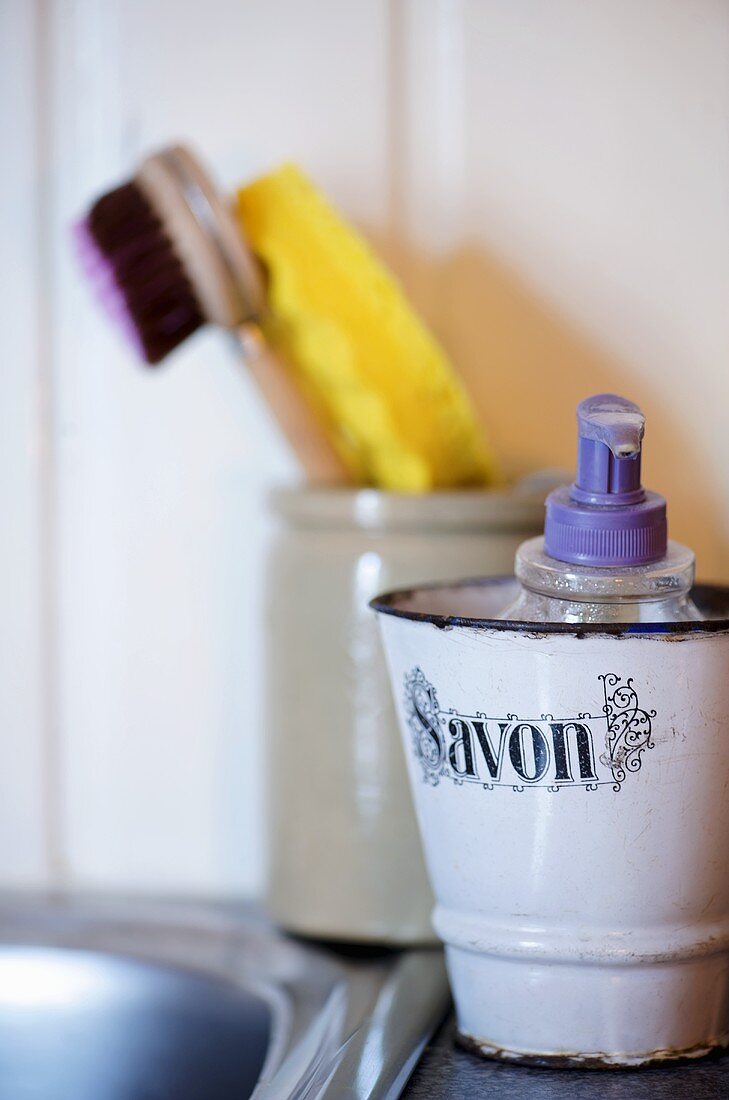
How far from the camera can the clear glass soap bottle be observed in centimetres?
37

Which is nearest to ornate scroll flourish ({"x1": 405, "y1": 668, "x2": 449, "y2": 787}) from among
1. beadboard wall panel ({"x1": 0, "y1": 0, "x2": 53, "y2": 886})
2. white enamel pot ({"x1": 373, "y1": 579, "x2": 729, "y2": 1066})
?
white enamel pot ({"x1": 373, "y1": 579, "x2": 729, "y2": 1066})

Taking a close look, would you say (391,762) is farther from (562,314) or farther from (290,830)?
(562,314)

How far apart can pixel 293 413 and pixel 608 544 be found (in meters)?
0.20

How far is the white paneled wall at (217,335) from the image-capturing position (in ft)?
1.81

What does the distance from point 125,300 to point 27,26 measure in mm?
207

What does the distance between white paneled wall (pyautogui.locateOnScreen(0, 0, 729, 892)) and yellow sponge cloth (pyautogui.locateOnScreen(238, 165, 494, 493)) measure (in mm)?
82

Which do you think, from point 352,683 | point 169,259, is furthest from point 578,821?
point 169,259

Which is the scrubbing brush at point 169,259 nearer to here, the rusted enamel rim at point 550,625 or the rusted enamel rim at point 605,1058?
the rusted enamel rim at point 550,625

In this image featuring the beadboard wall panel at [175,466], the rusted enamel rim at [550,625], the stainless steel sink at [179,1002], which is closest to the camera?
the rusted enamel rim at [550,625]

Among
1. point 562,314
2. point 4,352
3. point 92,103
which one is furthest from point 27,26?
point 562,314

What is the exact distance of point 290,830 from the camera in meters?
0.53

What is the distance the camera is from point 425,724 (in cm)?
39

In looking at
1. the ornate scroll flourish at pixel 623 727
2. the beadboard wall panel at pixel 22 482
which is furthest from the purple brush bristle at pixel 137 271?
the ornate scroll flourish at pixel 623 727

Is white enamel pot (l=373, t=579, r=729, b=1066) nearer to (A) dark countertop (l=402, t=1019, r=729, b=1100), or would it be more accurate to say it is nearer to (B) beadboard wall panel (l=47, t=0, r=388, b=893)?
(A) dark countertop (l=402, t=1019, r=729, b=1100)
